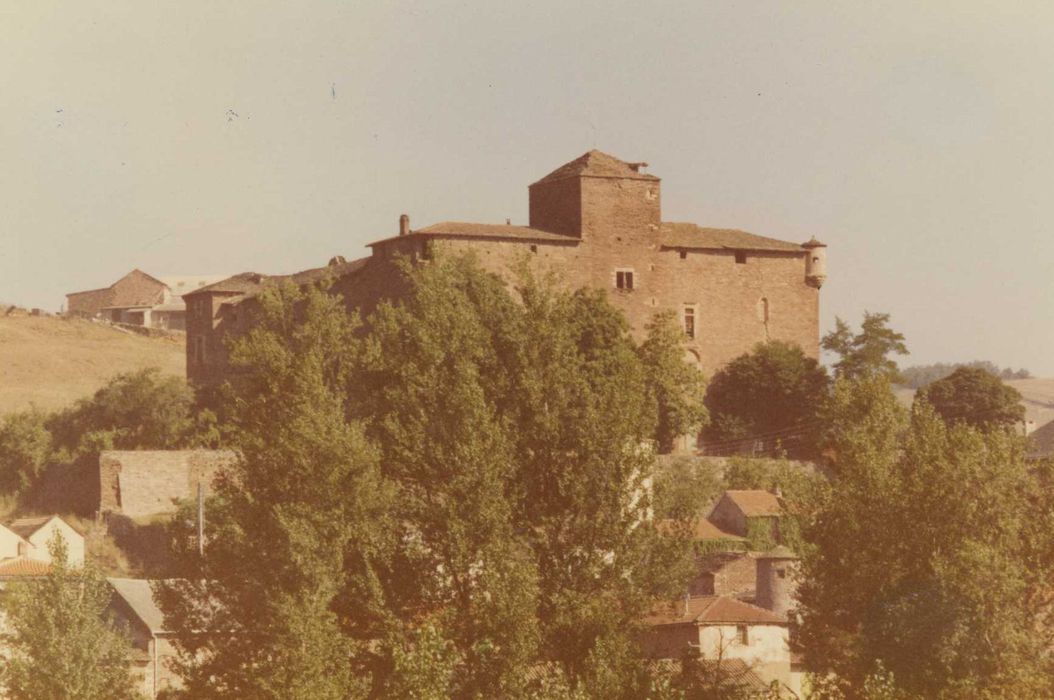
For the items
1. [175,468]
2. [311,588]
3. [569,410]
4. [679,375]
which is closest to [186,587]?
[311,588]

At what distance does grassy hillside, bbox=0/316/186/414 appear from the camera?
264 feet

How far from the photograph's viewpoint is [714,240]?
64.2 meters

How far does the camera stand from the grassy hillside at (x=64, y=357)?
80500 millimetres

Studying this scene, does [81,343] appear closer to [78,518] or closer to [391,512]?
[78,518]

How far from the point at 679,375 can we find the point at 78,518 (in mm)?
19421

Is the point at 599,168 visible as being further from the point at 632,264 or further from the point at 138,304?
the point at 138,304

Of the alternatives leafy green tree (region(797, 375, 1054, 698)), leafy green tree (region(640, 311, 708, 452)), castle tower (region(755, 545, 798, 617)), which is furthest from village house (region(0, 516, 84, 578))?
leafy green tree (region(797, 375, 1054, 698))

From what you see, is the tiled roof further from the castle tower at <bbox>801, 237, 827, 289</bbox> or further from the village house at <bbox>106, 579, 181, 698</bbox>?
the castle tower at <bbox>801, 237, 827, 289</bbox>

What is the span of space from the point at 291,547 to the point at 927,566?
36.9 feet

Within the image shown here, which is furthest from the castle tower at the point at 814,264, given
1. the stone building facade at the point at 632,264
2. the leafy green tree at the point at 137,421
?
the leafy green tree at the point at 137,421

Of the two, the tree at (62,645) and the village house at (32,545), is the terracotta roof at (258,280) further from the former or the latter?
the tree at (62,645)

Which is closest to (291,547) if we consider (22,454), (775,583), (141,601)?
(141,601)

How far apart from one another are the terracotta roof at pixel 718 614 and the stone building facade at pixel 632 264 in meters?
19.3

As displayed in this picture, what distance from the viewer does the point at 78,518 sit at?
5128 cm
